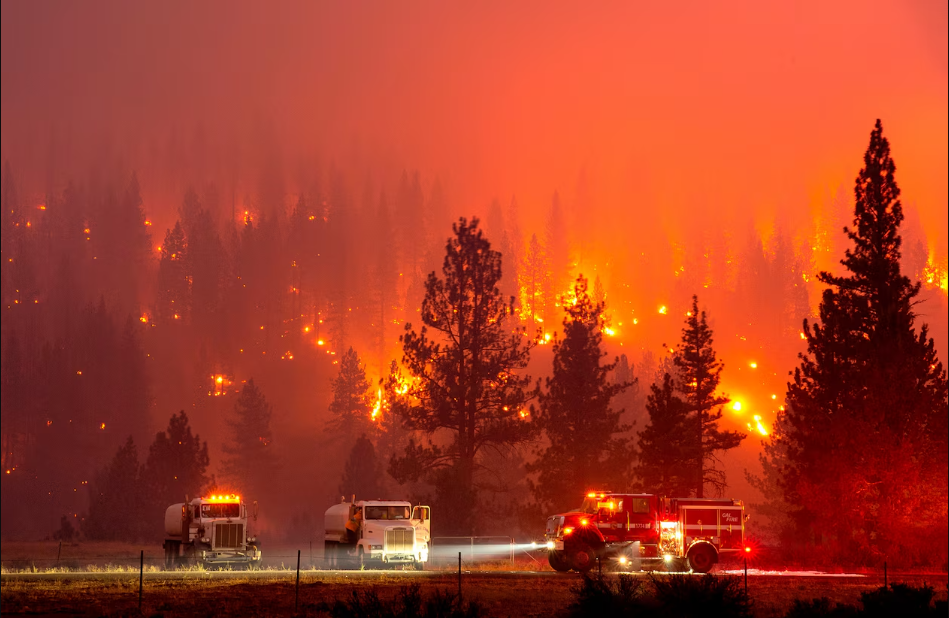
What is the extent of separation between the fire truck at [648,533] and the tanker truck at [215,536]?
13851mm

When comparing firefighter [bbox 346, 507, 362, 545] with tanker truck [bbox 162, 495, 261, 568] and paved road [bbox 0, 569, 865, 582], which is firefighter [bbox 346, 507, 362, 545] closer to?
tanker truck [bbox 162, 495, 261, 568]

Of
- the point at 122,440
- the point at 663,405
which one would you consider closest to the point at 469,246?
the point at 663,405

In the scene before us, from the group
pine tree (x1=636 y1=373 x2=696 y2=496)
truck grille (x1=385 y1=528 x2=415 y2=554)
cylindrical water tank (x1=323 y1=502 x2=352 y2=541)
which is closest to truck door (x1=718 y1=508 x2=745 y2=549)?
truck grille (x1=385 y1=528 x2=415 y2=554)

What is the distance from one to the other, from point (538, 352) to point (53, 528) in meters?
89.3

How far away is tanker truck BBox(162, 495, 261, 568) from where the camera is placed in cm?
4266

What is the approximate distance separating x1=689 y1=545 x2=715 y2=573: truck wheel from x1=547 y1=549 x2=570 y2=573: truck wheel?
15.6ft

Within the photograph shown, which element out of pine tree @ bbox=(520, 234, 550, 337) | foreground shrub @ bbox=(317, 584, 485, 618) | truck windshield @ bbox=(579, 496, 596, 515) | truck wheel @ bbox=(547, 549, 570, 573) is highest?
pine tree @ bbox=(520, 234, 550, 337)

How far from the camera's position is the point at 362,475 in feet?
300

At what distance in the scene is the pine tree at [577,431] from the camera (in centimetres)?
5997

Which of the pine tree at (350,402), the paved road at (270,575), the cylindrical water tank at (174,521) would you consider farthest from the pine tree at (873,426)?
the pine tree at (350,402)

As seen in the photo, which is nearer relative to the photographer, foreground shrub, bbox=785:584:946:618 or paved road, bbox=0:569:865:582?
foreground shrub, bbox=785:584:946:618

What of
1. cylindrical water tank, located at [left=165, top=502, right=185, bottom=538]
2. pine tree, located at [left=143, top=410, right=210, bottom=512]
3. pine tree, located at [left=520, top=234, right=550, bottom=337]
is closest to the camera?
cylindrical water tank, located at [left=165, top=502, right=185, bottom=538]

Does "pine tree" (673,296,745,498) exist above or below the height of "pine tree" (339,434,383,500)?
above

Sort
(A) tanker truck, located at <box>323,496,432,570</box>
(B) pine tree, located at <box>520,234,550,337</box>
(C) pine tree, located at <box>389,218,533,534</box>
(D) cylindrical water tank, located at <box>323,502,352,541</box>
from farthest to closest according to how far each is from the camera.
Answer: (B) pine tree, located at <box>520,234,550,337</box>
(C) pine tree, located at <box>389,218,533,534</box>
(D) cylindrical water tank, located at <box>323,502,352,541</box>
(A) tanker truck, located at <box>323,496,432,570</box>
